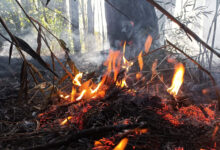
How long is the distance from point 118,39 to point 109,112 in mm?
5926

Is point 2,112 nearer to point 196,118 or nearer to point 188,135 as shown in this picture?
point 188,135

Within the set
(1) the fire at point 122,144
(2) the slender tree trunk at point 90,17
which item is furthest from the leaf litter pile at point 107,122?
(2) the slender tree trunk at point 90,17

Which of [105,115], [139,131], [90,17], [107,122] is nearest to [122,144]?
[139,131]

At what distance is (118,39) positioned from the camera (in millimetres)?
7238

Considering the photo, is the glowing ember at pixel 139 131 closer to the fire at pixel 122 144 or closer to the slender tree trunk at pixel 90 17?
the fire at pixel 122 144

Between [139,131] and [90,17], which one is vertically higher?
[90,17]

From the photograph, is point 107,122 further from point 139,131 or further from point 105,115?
point 139,131

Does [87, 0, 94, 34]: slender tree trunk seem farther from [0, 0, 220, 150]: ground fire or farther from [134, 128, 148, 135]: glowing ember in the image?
[134, 128, 148, 135]: glowing ember

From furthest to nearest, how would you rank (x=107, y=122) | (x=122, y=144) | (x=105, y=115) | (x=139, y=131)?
(x=105, y=115) → (x=107, y=122) → (x=139, y=131) → (x=122, y=144)

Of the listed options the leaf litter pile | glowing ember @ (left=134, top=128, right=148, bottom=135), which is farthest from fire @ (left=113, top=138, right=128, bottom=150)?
glowing ember @ (left=134, top=128, right=148, bottom=135)

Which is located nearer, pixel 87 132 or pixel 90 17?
pixel 87 132

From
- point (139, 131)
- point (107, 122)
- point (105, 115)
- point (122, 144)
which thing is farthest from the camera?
point (105, 115)

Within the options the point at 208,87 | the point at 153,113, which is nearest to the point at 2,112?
the point at 153,113

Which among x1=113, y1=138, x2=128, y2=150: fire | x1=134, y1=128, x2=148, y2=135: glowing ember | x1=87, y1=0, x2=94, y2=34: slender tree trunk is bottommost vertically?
x1=113, y1=138, x2=128, y2=150: fire
